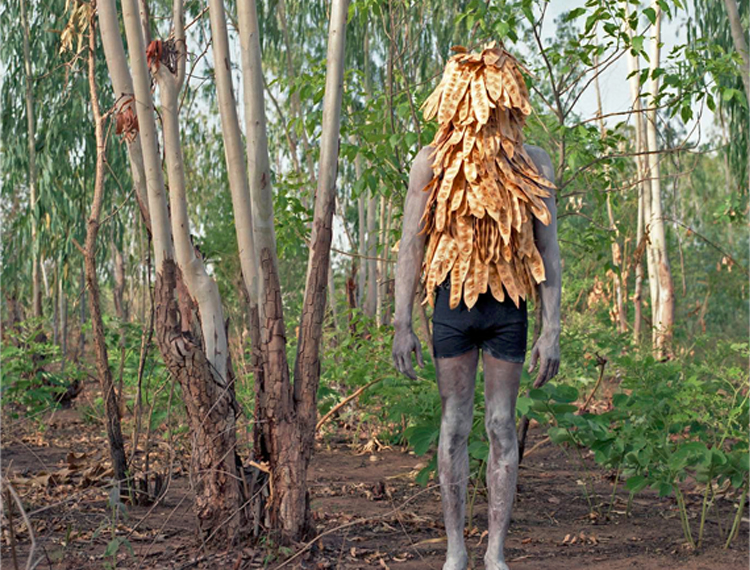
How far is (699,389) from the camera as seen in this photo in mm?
3242

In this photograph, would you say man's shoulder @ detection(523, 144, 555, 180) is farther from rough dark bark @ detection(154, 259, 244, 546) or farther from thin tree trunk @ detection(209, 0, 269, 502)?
rough dark bark @ detection(154, 259, 244, 546)

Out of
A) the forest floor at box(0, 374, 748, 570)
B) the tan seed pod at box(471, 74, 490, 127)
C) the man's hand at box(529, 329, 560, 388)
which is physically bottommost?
the forest floor at box(0, 374, 748, 570)

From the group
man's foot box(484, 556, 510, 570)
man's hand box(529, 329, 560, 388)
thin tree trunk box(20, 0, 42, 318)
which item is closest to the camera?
man's foot box(484, 556, 510, 570)

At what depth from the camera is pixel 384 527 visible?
142 inches

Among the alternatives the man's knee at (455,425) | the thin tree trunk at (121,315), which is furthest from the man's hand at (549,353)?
the thin tree trunk at (121,315)

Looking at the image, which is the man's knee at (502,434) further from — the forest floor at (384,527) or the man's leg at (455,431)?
the forest floor at (384,527)

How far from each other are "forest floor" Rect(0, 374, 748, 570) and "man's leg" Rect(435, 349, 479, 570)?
5.8 inches

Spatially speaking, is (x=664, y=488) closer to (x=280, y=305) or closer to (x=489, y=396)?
(x=489, y=396)

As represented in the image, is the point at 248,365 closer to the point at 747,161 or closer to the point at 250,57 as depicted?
the point at 250,57

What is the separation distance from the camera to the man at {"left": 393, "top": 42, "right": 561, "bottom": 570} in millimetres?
2910

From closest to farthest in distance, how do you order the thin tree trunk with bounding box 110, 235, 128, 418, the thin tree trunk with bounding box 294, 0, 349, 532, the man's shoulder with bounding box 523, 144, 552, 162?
the man's shoulder with bounding box 523, 144, 552, 162 → the thin tree trunk with bounding box 294, 0, 349, 532 → the thin tree trunk with bounding box 110, 235, 128, 418

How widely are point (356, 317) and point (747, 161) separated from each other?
7248mm

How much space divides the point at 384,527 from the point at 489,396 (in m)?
1.02

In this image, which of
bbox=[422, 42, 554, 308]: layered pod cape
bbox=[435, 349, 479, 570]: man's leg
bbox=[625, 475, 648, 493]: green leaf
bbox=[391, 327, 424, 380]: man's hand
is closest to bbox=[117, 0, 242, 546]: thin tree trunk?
bbox=[391, 327, 424, 380]: man's hand
